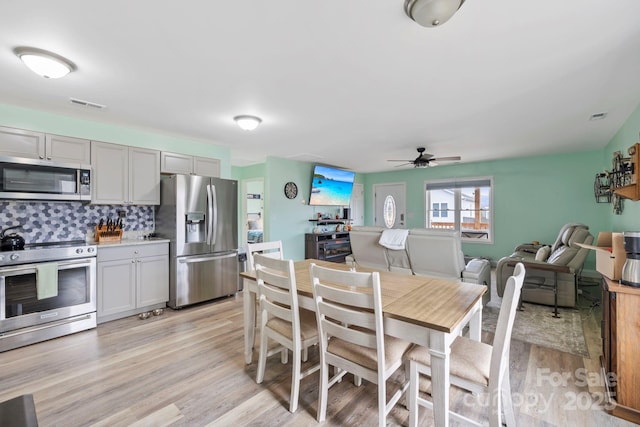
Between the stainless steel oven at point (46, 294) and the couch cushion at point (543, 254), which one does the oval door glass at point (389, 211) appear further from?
the stainless steel oven at point (46, 294)

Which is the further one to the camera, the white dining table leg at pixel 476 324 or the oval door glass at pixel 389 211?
the oval door glass at pixel 389 211

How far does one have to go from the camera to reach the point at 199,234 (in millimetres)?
4008

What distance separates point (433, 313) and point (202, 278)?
3387 millimetres

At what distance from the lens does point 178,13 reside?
5.38 ft

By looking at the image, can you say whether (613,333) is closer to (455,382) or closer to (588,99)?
(455,382)

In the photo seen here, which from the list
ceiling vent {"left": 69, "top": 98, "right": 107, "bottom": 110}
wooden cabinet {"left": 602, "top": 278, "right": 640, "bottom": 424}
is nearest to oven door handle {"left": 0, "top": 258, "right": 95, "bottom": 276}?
ceiling vent {"left": 69, "top": 98, "right": 107, "bottom": 110}

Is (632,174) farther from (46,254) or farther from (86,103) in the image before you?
(46,254)

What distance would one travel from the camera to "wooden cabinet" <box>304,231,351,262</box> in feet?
20.3

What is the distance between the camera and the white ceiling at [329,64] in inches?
64.5

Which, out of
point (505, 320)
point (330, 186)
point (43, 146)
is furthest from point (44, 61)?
point (330, 186)

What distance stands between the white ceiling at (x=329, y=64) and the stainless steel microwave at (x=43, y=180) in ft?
2.08

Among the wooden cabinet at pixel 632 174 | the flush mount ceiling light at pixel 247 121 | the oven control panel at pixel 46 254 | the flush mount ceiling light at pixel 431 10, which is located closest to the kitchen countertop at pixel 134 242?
the oven control panel at pixel 46 254

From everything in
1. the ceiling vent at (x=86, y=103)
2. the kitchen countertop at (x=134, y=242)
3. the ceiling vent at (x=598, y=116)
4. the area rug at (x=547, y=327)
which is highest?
the ceiling vent at (x=598, y=116)

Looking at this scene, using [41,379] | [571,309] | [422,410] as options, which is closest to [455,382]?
[422,410]
